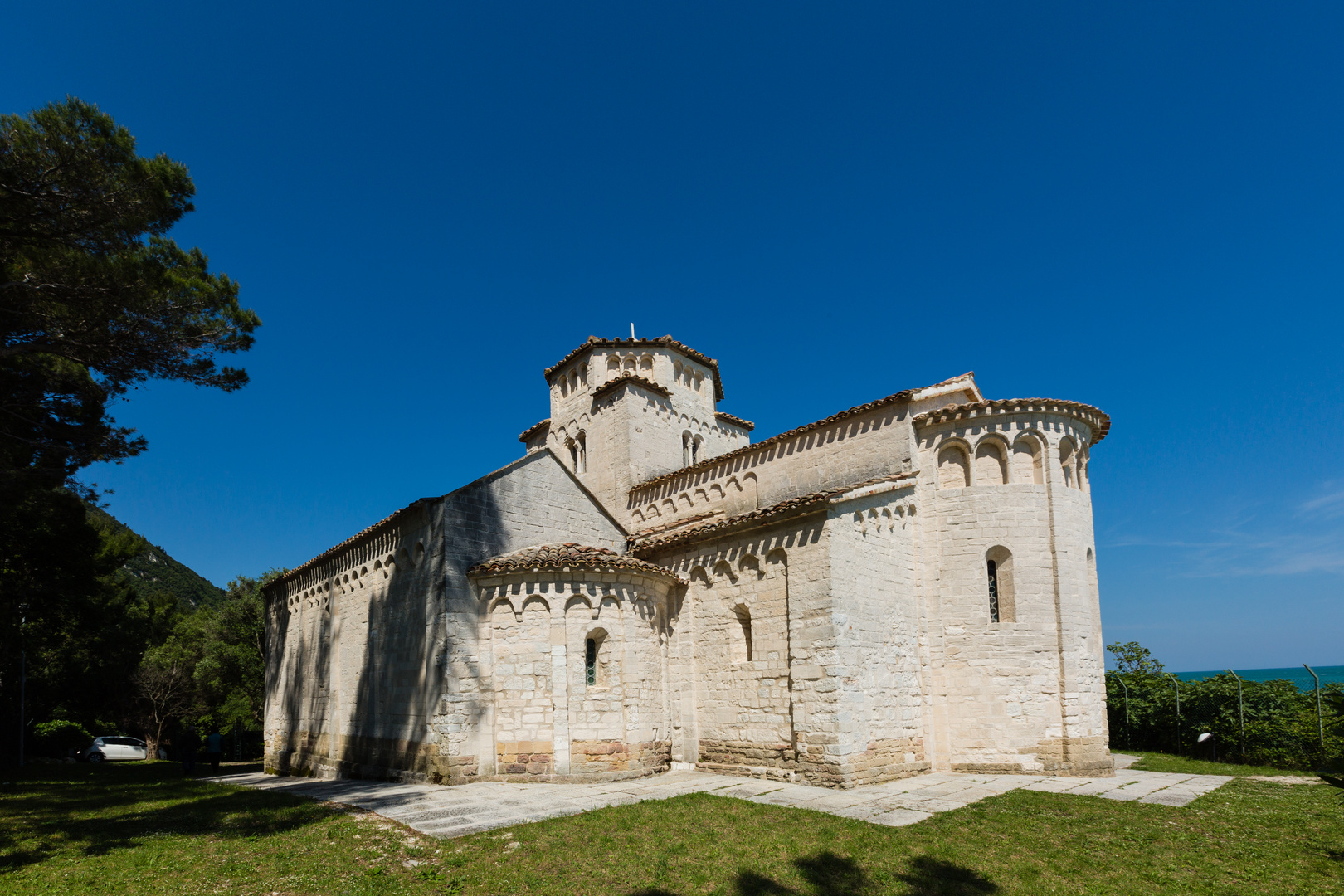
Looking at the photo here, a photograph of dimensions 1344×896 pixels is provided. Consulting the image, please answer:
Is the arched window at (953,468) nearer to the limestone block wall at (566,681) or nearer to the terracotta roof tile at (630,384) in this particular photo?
the limestone block wall at (566,681)

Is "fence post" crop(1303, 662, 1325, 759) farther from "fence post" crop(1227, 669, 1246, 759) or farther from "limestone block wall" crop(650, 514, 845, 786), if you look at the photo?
"limestone block wall" crop(650, 514, 845, 786)

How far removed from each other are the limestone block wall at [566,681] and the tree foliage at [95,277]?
7.36m

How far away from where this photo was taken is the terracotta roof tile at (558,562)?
13.8m

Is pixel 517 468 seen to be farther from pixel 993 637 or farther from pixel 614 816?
pixel 993 637

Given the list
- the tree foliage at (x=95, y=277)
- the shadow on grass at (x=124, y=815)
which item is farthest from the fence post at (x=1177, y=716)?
the tree foliage at (x=95, y=277)

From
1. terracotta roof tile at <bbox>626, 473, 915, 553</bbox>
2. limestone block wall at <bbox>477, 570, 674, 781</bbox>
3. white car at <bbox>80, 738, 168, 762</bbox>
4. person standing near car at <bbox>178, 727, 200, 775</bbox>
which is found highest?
terracotta roof tile at <bbox>626, 473, 915, 553</bbox>

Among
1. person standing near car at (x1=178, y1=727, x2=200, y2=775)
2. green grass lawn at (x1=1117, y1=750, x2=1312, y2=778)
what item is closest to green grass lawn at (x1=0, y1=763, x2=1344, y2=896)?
green grass lawn at (x1=1117, y1=750, x2=1312, y2=778)

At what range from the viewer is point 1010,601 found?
1453 centimetres

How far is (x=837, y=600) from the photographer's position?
13180 millimetres

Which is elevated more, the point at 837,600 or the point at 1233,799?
the point at 837,600

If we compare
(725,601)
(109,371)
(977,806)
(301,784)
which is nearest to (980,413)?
(725,601)

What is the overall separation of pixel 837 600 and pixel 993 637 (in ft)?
11.9

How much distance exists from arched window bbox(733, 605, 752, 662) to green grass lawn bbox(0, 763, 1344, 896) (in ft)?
11.6

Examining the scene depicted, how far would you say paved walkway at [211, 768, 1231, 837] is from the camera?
10297 mm
